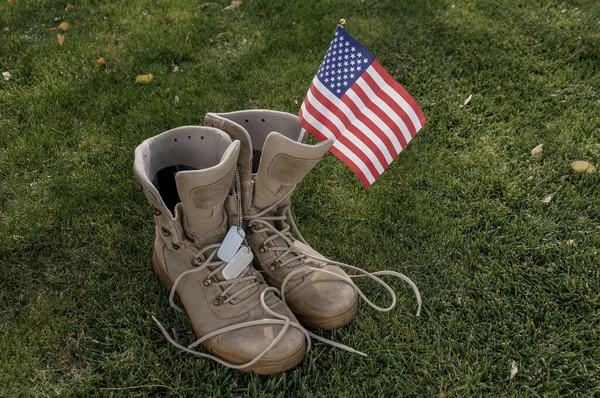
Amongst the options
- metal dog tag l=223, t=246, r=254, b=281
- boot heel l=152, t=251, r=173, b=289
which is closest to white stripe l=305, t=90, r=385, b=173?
metal dog tag l=223, t=246, r=254, b=281

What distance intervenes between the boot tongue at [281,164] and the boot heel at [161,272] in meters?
0.46

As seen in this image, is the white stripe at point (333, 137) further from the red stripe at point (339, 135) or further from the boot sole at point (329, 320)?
the boot sole at point (329, 320)

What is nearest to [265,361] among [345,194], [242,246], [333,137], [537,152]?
[242,246]

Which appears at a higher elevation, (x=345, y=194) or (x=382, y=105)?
(x=382, y=105)

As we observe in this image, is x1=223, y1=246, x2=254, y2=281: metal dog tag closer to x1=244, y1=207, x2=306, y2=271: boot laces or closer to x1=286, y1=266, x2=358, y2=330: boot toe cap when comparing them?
x1=244, y1=207, x2=306, y2=271: boot laces

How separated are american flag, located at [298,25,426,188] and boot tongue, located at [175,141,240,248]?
330 millimetres

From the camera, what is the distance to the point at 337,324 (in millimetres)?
2090

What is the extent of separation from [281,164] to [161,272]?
71cm

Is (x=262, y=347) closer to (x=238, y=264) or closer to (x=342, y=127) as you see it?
(x=238, y=264)

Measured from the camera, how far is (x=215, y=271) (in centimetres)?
199

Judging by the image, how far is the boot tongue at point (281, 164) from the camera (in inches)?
71.6

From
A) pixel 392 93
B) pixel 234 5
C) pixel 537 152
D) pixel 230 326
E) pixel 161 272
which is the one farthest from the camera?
pixel 234 5

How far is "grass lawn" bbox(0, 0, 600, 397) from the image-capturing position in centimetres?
199

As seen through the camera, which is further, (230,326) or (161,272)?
(161,272)
